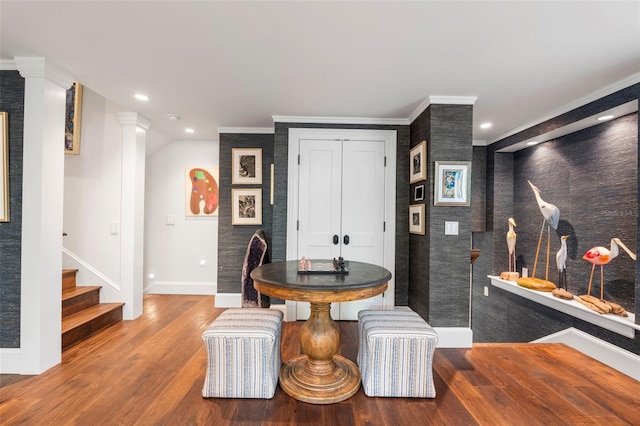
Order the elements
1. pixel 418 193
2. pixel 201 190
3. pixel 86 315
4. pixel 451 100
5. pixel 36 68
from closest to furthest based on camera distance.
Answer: pixel 36 68
pixel 451 100
pixel 86 315
pixel 418 193
pixel 201 190

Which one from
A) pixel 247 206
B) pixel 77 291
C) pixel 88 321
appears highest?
pixel 247 206

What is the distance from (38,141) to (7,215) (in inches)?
24.0

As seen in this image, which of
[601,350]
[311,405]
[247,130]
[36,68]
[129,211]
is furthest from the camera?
[247,130]

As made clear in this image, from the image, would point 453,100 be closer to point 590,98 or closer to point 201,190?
point 590,98

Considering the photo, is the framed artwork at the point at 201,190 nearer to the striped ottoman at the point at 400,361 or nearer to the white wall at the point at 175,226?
the white wall at the point at 175,226

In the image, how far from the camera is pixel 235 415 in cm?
170

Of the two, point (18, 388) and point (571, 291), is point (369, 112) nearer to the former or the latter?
point (571, 291)

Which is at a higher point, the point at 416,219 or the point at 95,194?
the point at 95,194

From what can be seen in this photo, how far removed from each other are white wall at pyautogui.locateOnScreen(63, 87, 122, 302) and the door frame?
199 cm

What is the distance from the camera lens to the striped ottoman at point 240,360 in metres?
1.81

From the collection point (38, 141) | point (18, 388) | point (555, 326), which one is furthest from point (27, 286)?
→ point (555, 326)

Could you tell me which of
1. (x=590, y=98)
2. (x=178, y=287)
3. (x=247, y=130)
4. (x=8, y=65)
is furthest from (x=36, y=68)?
(x=590, y=98)

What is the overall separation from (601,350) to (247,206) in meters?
3.92

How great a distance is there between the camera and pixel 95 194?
321 cm
